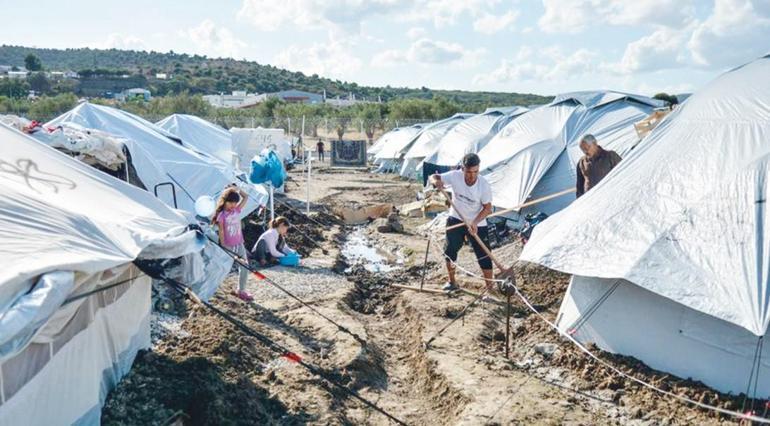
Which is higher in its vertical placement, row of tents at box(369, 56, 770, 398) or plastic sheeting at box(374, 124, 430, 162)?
row of tents at box(369, 56, 770, 398)

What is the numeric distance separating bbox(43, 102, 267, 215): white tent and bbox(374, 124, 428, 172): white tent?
683 inches

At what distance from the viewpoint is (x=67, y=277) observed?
10.8 ft

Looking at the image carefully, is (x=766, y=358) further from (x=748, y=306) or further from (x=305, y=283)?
(x=305, y=283)

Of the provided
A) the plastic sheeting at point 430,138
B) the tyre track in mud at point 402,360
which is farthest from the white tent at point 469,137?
the tyre track in mud at point 402,360

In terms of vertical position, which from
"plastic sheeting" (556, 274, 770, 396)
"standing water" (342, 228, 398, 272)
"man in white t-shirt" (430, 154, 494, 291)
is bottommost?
"standing water" (342, 228, 398, 272)

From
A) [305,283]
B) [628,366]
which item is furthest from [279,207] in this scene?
[628,366]

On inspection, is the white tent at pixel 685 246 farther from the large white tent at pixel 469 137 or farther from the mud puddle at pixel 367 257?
the large white tent at pixel 469 137

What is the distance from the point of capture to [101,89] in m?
77.8

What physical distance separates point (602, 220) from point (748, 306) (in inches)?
66.6

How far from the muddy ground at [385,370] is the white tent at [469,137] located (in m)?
11.0

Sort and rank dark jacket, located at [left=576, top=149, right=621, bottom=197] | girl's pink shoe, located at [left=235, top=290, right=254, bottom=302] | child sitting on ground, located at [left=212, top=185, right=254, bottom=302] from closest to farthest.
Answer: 1. child sitting on ground, located at [left=212, top=185, right=254, bottom=302]
2. girl's pink shoe, located at [left=235, top=290, right=254, bottom=302]
3. dark jacket, located at [left=576, top=149, right=621, bottom=197]

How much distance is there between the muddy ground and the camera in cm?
484

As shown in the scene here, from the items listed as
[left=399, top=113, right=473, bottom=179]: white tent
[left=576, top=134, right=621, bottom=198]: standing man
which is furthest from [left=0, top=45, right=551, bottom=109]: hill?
[left=576, top=134, right=621, bottom=198]: standing man

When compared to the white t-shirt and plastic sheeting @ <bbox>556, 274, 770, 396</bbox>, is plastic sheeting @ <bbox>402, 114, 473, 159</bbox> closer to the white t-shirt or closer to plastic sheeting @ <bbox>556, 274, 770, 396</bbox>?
the white t-shirt
